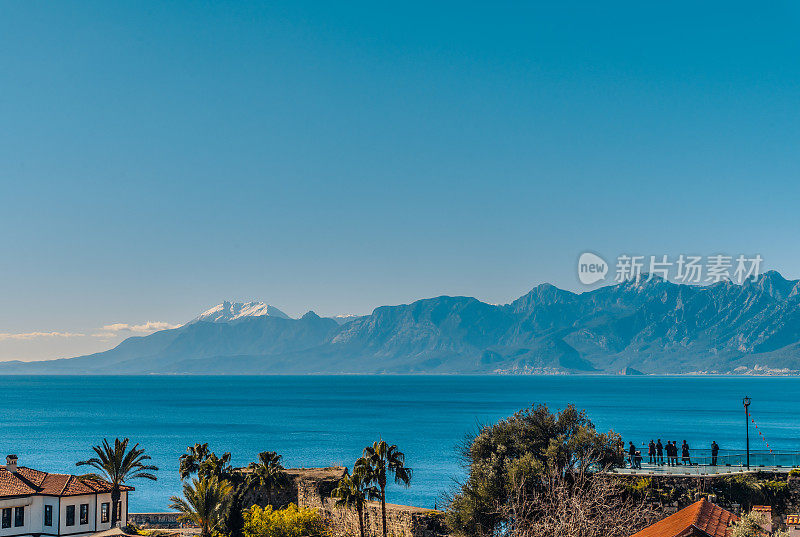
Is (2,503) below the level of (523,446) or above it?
below

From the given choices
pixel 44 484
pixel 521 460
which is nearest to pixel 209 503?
pixel 44 484

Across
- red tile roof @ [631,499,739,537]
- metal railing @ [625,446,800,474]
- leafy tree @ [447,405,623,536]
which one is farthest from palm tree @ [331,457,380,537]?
red tile roof @ [631,499,739,537]

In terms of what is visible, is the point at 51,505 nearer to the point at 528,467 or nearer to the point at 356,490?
the point at 356,490

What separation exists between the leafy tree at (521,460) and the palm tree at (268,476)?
11.9 m

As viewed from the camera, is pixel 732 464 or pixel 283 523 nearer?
pixel 732 464

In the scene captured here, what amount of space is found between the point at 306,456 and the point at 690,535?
104 meters

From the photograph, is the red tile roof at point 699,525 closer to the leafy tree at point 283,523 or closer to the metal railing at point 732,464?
the metal railing at point 732,464

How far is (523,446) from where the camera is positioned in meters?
42.7

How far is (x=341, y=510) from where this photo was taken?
152 feet

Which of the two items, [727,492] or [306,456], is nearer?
[727,492]

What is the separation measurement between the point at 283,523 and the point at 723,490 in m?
22.6

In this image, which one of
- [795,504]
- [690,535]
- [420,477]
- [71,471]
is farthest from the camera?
[71,471]

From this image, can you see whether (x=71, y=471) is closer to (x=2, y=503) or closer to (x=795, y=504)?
(x=2, y=503)

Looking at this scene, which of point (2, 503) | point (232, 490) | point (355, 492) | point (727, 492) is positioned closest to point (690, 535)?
point (727, 492)
